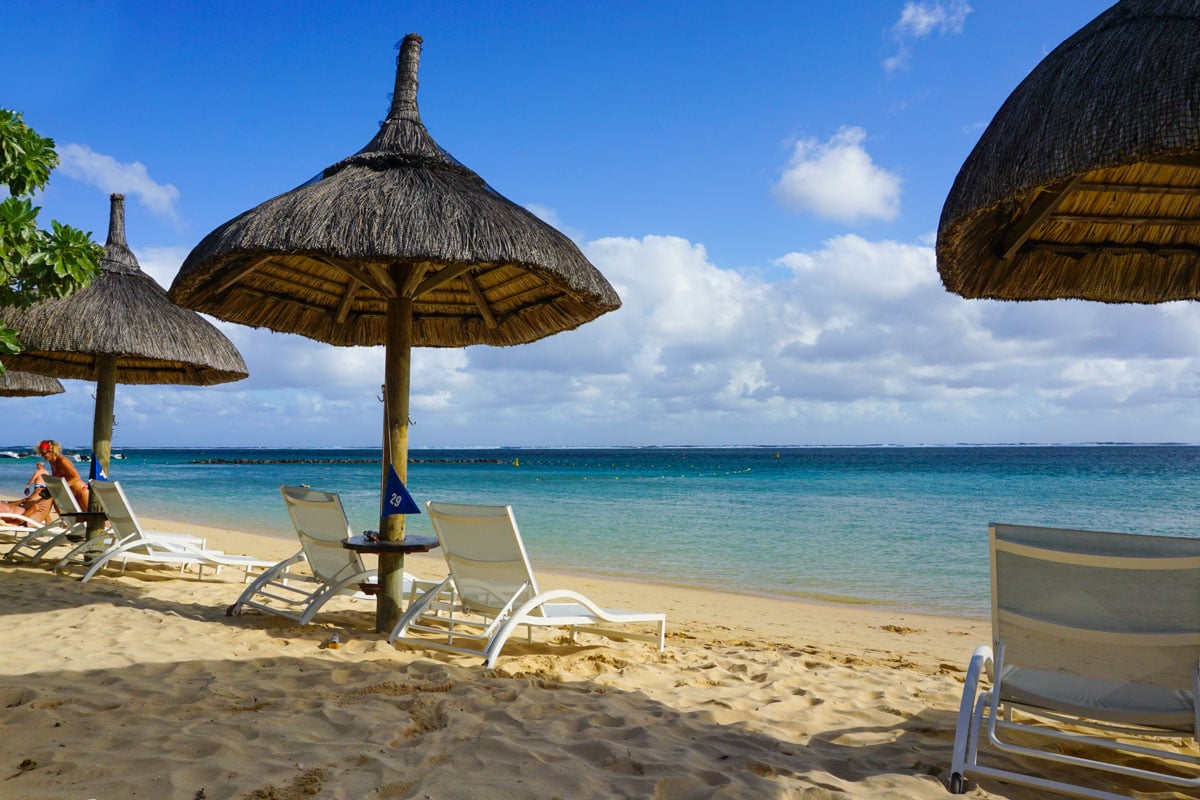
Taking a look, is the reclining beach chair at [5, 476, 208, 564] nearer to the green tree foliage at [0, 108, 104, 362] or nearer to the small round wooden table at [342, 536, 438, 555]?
the green tree foliage at [0, 108, 104, 362]

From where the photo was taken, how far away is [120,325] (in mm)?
6895

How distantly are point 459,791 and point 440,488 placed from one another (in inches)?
1291

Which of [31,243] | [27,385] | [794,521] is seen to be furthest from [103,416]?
[794,521]

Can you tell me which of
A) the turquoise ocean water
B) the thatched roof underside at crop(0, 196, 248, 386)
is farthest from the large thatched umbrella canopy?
the turquoise ocean water

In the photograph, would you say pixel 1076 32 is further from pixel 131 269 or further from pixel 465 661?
pixel 131 269

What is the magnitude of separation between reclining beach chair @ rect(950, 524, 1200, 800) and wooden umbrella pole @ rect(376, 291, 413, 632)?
3.22 meters

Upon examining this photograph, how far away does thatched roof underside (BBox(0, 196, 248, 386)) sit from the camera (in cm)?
670

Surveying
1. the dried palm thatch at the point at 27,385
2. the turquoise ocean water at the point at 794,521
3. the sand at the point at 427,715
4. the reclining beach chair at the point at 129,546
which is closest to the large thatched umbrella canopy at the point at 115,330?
the reclining beach chair at the point at 129,546

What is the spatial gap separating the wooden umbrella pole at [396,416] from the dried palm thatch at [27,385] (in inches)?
328

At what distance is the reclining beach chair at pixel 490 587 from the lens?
4.01 meters

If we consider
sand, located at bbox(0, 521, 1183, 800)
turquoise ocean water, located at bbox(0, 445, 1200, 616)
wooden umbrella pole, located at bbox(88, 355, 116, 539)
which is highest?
wooden umbrella pole, located at bbox(88, 355, 116, 539)

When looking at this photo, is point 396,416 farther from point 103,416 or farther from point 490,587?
point 103,416

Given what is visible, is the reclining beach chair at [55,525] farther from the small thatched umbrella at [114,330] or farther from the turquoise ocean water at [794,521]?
the turquoise ocean water at [794,521]

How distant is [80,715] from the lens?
9.36ft
